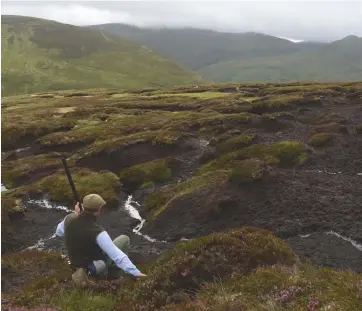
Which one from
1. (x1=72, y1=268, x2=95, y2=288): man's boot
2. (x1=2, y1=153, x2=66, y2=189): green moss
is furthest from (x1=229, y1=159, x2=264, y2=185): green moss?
(x1=2, y1=153, x2=66, y2=189): green moss

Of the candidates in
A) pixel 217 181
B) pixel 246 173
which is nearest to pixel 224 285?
pixel 246 173

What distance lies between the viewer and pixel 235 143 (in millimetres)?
44531

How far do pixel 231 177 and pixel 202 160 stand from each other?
10818mm

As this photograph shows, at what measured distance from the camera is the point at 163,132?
173 feet

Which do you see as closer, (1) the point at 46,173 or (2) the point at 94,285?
(2) the point at 94,285

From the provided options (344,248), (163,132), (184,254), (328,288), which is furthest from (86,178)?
(328,288)

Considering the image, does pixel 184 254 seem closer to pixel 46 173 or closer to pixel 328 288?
pixel 328 288

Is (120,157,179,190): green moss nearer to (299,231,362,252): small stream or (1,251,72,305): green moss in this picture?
(1,251,72,305): green moss

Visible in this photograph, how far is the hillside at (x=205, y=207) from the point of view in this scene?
12.5 m

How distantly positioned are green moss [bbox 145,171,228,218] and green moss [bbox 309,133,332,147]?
1134 cm

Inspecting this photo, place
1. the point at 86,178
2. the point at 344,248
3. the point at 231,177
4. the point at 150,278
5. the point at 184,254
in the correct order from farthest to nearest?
the point at 86,178
the point at 231,177
the point at 344,248
the point at 184,254
the point at 150,278

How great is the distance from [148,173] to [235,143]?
953 cm

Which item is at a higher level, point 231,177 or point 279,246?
point 279,246

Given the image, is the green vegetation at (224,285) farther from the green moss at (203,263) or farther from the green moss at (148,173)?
the green moss at (148,173)
